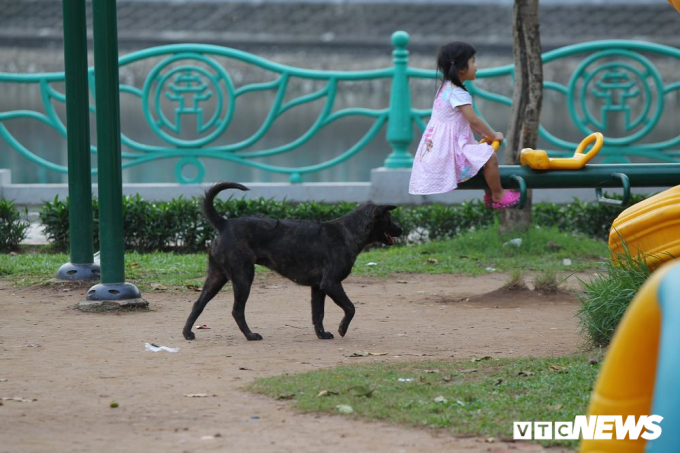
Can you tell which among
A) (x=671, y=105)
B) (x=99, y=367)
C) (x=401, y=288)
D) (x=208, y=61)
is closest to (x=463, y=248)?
(x=401, y=288)

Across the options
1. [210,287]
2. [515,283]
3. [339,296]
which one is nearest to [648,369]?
[339,296]

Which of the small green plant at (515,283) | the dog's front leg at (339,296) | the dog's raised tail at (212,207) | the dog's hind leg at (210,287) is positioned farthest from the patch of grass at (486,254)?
the dog's raised tail at (212,207)

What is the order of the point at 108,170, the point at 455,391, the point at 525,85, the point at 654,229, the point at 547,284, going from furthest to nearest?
the point at 525,85
the point at 547,284
the point at 108,170
the point at 654,229
the point at 455,391

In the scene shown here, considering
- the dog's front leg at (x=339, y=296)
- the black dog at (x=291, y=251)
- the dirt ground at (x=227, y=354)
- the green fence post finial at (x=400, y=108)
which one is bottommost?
the dirt ground at (x=227, y=354)

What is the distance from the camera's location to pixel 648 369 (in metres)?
3.04

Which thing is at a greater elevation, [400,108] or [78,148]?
[400,108]

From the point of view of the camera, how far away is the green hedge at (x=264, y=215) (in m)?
10.1

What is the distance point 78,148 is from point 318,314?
2835mm

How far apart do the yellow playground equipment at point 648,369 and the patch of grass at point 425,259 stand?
5.49m

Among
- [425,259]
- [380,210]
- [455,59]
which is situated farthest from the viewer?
[425,259]

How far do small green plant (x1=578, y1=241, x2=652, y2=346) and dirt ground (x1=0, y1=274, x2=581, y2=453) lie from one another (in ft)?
0.82

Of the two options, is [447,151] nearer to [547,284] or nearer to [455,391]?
[547,284]

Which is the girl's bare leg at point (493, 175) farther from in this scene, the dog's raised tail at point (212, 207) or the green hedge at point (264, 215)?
the green hedge at point (264, 215)

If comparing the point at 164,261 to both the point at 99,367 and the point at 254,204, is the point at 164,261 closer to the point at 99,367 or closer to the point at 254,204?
the point at 254,204
